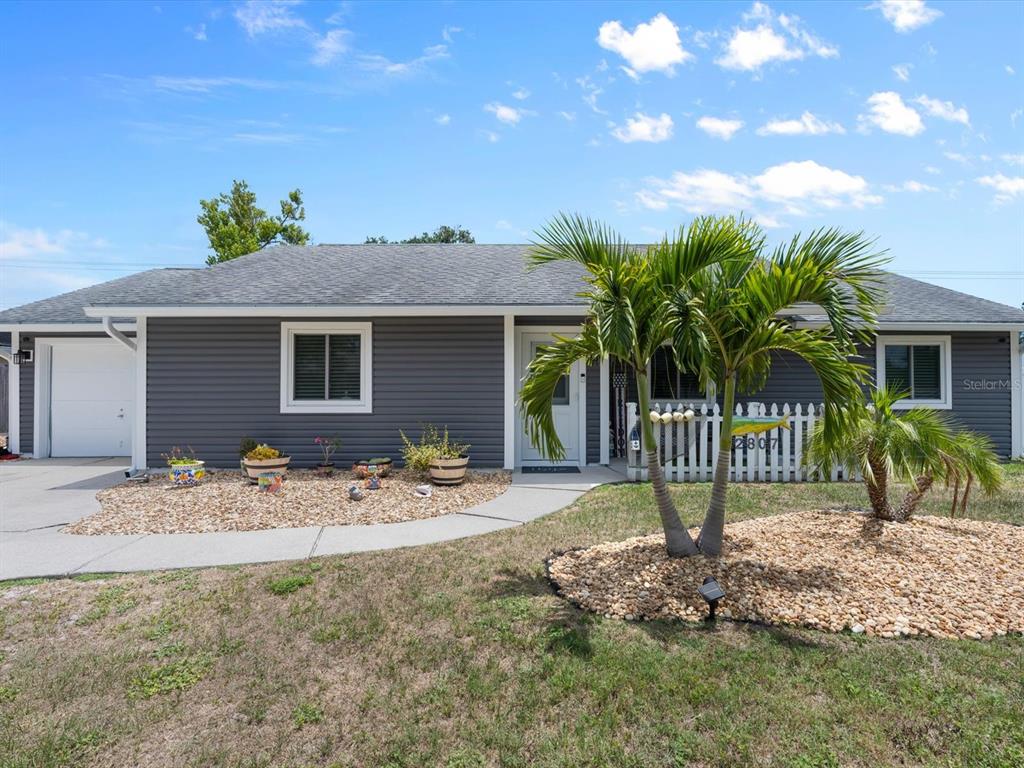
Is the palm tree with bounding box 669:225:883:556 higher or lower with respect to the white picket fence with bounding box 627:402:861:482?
higher

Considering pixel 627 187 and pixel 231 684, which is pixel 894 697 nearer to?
pixel 231 684

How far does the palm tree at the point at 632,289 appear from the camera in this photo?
3873 millimetres

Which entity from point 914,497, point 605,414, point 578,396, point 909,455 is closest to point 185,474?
point 578,396

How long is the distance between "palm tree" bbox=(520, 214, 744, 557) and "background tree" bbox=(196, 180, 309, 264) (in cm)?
2311

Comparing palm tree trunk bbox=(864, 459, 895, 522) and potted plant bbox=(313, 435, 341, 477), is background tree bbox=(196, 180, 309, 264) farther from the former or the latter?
palm tree trunk bbox=(864, 459, 895, 522)

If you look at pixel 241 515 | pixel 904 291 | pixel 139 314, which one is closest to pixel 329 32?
pixel 139 314

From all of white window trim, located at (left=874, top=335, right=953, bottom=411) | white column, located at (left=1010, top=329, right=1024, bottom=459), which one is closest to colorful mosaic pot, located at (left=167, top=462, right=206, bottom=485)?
white window trim, located at (left=874, top=335, right=953, bottom=411)

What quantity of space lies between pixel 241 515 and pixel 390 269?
5978mm

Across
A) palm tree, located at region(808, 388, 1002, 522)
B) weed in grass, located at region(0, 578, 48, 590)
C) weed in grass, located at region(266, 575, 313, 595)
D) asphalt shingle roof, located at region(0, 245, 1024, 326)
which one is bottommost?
weed in grass, located at region(0, 578, 48, 590)

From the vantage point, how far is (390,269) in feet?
35.1

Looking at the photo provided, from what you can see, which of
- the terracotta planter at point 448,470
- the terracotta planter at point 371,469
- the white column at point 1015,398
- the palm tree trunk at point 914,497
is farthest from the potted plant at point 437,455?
the white column at point 1015,398

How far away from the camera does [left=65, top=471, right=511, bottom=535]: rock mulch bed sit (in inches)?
226

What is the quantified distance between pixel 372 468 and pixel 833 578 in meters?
6.07

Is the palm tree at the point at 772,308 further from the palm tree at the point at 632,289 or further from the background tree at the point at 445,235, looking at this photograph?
the background tree at the point at 445,235
